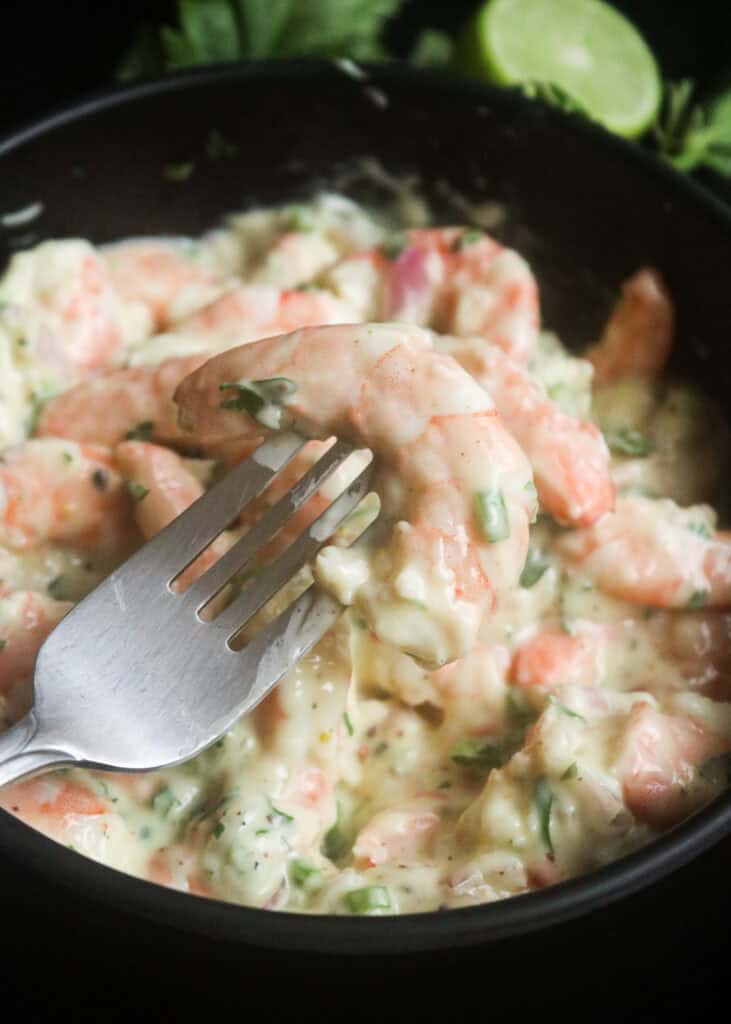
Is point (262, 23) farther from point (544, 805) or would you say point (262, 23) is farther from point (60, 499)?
point (544, 805)

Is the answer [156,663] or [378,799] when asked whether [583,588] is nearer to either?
[378,799]

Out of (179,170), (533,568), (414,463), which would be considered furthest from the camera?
(179,170)

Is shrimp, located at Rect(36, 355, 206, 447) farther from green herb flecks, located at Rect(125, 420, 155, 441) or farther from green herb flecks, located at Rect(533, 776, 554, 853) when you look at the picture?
green herb flecks, located at Rect(533, 776, 554, 853)

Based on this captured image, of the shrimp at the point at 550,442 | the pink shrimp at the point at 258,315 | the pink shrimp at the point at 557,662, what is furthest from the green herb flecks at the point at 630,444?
the pink shrimp at the point at 258,315

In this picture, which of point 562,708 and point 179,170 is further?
point 179,170

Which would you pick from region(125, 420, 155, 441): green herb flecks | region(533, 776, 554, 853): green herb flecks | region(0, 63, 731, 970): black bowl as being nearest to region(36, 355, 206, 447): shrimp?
region(125, 420, 155, 441): green herb flecks

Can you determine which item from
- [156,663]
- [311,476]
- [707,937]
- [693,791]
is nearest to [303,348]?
[311,476]

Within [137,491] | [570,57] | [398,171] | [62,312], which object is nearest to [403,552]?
[137,491]
